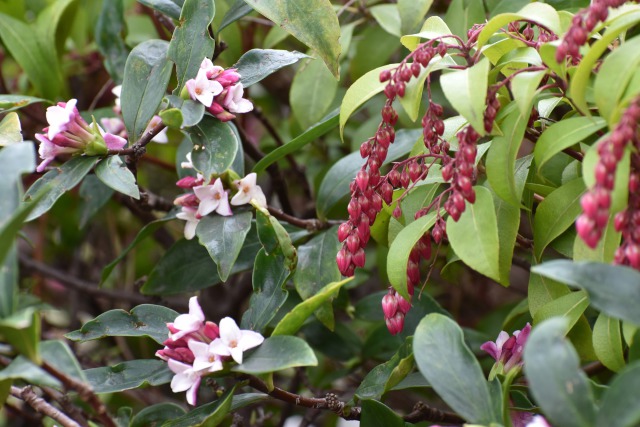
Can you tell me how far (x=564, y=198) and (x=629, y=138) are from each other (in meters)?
0.21

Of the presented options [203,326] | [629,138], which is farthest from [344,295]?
[629,138]

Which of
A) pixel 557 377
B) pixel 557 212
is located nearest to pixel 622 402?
pixel 557 377

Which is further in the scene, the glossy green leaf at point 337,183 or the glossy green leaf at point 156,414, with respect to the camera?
the glossy green leaf at point 337,183

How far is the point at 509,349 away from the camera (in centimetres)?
92

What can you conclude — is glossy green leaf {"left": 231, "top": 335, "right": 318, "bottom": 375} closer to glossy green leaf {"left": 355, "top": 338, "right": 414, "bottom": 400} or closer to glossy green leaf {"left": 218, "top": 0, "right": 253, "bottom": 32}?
glossy green leaf {"left": 355, "top": 338, "right": 414, "bottom": 400}

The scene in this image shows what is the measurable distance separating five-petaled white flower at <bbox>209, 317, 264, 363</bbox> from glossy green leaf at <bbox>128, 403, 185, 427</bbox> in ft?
0.77

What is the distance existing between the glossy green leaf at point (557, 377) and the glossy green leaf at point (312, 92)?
2.48 ft

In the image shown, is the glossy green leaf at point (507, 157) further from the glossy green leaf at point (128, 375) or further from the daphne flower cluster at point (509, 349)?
the glossy green leaf at point (128, 375)

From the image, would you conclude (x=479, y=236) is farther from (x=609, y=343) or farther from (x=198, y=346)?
(x=198, y=346)

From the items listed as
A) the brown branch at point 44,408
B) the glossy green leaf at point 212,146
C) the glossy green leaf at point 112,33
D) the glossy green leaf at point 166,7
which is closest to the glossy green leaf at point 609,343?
the glossy green leaf at point 212,146

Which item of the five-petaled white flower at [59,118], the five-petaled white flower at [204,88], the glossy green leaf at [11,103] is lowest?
the glossy green leaf at [11,103]

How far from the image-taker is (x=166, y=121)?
88cm

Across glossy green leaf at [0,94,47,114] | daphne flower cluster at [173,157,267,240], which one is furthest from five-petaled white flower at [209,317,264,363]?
glossy green leaf at [0,94,47,114]

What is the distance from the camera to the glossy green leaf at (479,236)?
764mm
